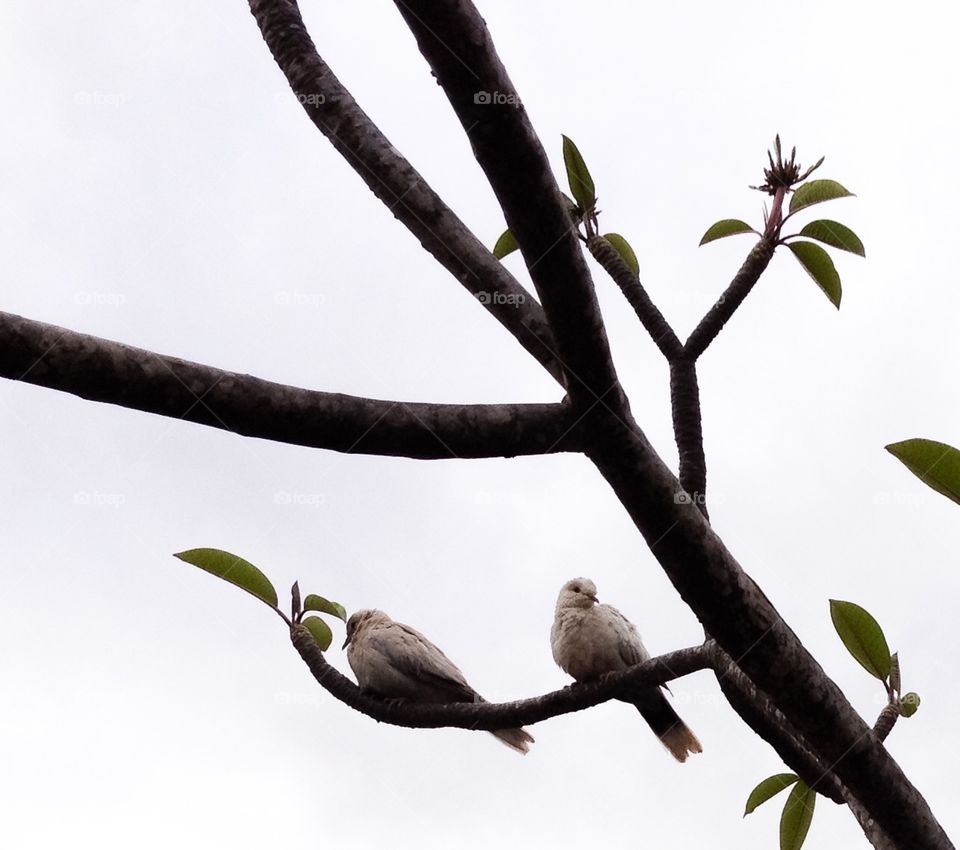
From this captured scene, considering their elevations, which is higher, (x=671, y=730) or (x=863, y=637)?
(x=671, y=730)

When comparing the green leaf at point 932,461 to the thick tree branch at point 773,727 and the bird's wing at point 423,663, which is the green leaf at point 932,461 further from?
the bird's wing at point 423,663

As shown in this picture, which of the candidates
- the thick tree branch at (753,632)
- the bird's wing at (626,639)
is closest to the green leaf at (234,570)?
the bird's wing at (626,639)

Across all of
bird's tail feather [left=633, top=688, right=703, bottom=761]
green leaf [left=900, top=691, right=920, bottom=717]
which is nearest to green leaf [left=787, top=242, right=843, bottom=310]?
green leaf [left=900, top=691, right=920, bottom=717]

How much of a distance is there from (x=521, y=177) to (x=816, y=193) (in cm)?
207

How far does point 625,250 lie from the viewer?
13.1 ft

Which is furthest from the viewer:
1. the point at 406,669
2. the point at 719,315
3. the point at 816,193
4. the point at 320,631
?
the point at 406,669

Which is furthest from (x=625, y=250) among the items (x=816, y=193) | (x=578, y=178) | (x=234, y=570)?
(x=234, y=570)

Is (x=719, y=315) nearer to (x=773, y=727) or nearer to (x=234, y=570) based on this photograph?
(x=773, y=727)

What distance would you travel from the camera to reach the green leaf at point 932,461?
9.37 feet

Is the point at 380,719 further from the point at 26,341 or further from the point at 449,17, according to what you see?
the point at 449,17

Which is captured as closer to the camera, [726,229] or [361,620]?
[726,229]

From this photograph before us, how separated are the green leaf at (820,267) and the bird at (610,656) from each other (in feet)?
7.68

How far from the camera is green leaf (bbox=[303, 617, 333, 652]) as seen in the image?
188 inches

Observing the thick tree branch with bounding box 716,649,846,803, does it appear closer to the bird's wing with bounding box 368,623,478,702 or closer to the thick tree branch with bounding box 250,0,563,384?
the thick tree branch with bounding box 250,0,563,384
